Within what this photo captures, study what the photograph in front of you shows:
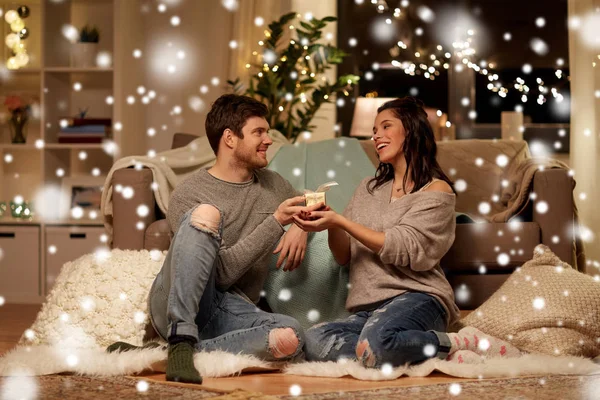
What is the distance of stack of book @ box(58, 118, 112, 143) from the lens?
4332 millimetres

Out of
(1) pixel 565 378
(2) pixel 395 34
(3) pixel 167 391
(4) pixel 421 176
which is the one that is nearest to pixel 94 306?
(3) pixel 167 391

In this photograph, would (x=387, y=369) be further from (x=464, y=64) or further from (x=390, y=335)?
(x=464, y=64)

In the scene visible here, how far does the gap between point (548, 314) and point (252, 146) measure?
0.95 meters

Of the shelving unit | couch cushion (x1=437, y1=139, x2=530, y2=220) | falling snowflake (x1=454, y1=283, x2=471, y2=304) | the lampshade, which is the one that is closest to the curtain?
couch cushion (x1=437, y1=139, x2=530, y2=220)

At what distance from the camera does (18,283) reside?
13.6 ft

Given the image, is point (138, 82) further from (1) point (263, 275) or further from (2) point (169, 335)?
(2) point (169, 335)

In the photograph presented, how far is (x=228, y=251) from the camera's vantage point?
7.39 ft

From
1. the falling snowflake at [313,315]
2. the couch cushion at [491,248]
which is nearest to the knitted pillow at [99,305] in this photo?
the falling snowflake at [313,315]

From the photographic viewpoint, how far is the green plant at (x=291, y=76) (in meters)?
4.19

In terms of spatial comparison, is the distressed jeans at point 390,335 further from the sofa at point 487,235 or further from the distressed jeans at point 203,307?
the sofa at point 487,235

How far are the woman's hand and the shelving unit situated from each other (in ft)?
7.12

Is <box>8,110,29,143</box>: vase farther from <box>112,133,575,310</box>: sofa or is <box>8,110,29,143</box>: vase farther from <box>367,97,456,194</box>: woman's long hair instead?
<box>367,97,456,194</box>: woman's long hair

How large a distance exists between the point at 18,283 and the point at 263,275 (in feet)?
7.07

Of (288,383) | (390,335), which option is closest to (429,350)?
(390,335)
